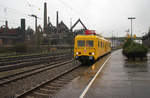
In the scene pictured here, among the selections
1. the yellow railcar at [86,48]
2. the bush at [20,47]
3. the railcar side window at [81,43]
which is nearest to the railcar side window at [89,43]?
the yellow railcar at [86,48]

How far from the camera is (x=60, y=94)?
7125mm

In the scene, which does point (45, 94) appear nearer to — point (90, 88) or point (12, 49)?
point (90, 88)

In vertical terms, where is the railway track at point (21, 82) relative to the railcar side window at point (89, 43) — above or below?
below

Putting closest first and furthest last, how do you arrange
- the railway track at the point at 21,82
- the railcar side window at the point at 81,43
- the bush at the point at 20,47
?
the railway track at the point at 21,82, the railcar side window at the point at 81,43, the bush at the point at 20,47

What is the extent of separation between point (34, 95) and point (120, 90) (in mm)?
3399

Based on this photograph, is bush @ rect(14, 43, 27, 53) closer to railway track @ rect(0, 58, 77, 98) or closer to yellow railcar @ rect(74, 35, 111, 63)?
yellow railcar @ rect(74, 35, 111, 63)

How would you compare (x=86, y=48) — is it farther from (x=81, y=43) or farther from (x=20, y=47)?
(x=20, y=47)

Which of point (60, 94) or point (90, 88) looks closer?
point (60, 94)

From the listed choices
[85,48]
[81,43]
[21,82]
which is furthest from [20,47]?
[21,82]

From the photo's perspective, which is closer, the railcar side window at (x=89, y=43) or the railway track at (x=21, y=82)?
the railway track at (x=21, y=82)

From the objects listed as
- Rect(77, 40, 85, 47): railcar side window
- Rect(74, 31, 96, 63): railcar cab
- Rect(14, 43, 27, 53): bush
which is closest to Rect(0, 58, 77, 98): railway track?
Rect(74, 31, 96, 63): railcar cab

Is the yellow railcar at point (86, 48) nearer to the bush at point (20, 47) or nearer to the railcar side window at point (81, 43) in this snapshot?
the railcar side window at point (81, 43)

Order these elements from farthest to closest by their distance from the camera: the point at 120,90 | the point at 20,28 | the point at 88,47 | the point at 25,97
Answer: the point at 20,28
the point at 88,47
the point at 120,90
the point at 25,97

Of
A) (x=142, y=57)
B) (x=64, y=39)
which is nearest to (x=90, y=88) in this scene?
(x=142, y=57)
